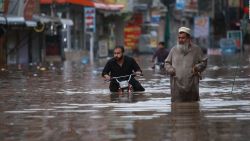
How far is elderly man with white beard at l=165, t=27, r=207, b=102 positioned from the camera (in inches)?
599

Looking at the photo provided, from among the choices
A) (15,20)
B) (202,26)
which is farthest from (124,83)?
(202,26)

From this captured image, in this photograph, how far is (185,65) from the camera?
50.3 feet

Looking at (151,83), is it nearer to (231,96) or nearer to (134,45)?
(231,96)

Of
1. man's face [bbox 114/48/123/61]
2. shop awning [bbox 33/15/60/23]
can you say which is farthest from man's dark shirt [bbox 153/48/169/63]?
man's face [bbox 114/48/123/61]

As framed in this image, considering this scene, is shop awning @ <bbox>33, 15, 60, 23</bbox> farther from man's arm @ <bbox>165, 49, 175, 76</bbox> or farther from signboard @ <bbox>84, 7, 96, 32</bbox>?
man's arm @ <bbox>165, 49, 175, 76</bbox>

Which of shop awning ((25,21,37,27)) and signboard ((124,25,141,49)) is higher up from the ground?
shop awning ((25,21,37,27))

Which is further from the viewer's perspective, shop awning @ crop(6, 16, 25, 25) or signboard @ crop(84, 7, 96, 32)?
signboard @ crop(84, 7, 96, 32)

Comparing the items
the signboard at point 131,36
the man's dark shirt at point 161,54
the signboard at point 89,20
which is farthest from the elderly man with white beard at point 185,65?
the signboard at point 131,36

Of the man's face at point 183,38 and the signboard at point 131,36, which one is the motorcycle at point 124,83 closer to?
the man's face at point 183,38

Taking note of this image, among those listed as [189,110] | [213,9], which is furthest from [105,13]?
[189,110]

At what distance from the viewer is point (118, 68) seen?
61.7ft

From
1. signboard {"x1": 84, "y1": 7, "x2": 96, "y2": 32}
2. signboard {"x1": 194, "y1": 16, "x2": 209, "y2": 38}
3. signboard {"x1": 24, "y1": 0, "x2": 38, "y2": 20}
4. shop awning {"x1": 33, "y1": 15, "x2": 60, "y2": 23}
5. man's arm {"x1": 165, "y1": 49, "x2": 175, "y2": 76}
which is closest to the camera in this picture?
man's arm {"x1": 165, "y1": 49, "x2": 175, "y2": 76}

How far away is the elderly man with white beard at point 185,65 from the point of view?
15227 mm

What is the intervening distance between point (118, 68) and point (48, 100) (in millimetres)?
1971
